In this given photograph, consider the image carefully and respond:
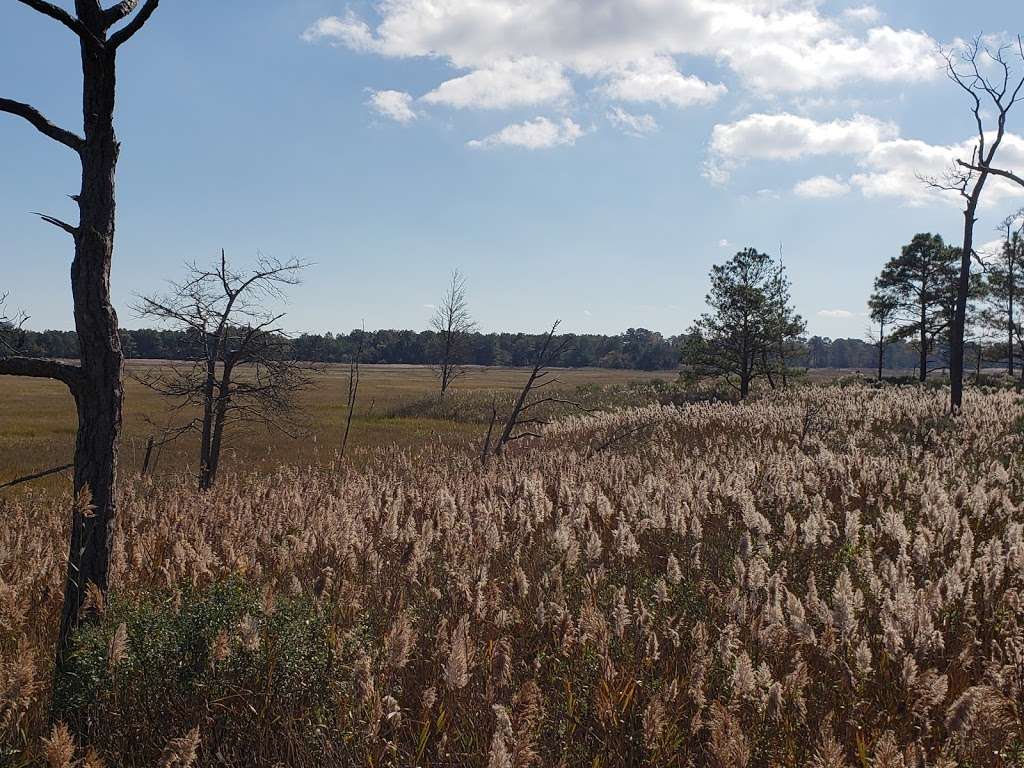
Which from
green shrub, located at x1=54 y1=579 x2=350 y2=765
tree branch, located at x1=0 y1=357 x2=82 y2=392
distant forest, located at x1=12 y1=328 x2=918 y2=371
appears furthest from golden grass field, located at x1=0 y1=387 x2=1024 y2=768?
distant forest, located at x1=12 y1=328 x2=918 y2=371

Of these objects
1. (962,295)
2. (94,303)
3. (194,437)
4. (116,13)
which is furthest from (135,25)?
(194,437)

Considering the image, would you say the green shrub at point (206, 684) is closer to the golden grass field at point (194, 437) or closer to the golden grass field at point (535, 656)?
the golden grass field at point (535, 656)

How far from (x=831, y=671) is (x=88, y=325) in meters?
4.48

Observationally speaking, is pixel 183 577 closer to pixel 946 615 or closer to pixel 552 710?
pixel 552 710

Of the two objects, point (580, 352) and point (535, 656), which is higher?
point (580, 352)

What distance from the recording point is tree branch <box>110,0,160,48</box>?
3705 millimetres

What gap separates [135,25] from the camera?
3748mm

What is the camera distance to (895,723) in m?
3.08

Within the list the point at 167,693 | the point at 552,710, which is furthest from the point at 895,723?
the point at 167,693

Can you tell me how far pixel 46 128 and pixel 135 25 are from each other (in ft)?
2.63

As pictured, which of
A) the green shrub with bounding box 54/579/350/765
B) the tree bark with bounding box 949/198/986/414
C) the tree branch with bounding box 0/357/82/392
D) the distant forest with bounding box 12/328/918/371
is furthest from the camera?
the distant forest with bounding box 12/328/918/371

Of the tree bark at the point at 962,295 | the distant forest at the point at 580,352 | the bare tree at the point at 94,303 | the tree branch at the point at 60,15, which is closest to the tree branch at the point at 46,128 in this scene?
the bare tree at the point at 94,303

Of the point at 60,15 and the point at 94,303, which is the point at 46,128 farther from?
the point at 94,303

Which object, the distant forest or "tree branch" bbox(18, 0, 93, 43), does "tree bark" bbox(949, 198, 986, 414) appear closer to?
"tree branch" bbox(18, 0, 93, 43)
